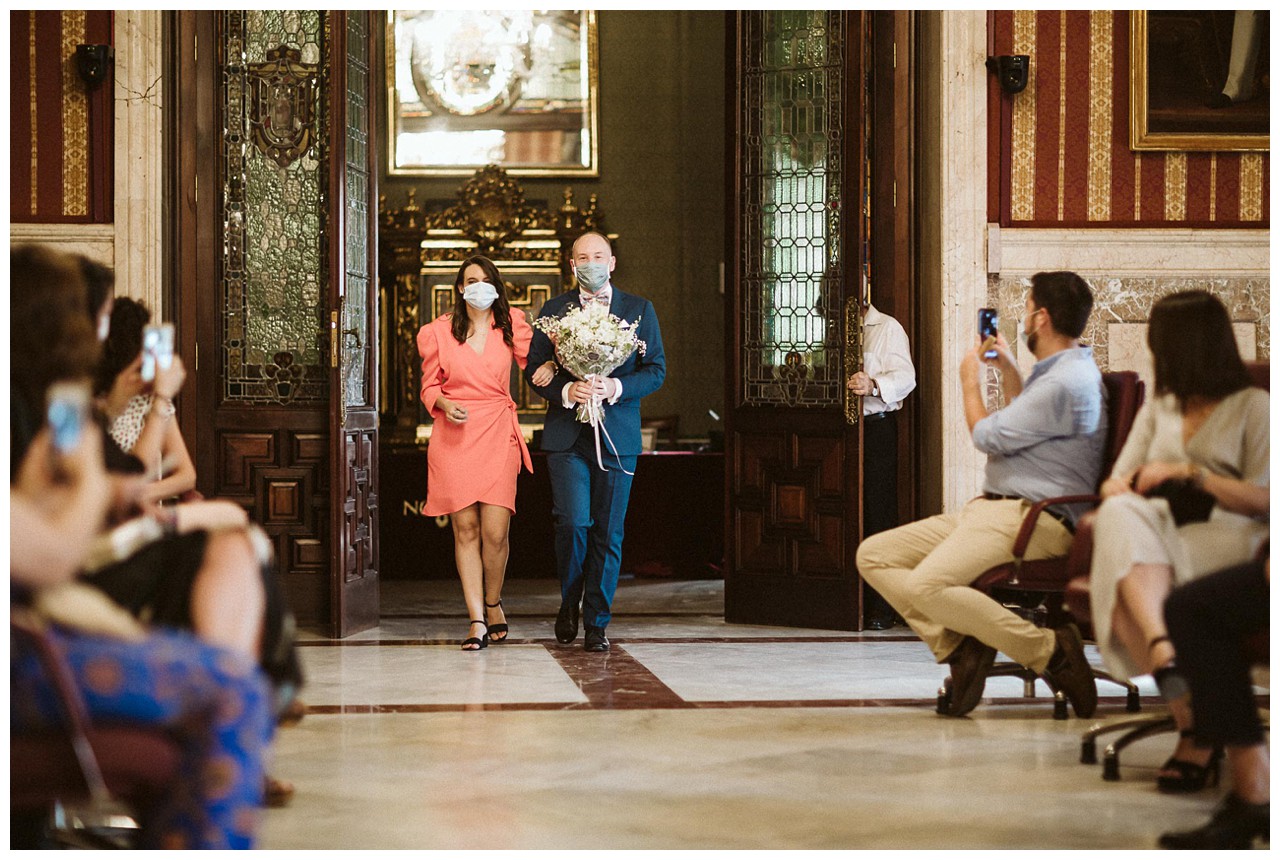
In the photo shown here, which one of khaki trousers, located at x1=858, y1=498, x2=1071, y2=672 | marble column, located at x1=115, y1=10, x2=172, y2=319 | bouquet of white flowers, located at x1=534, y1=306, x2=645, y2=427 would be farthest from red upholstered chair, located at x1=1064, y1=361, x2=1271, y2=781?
marble column, located at x1=115, y1=10, x2=172, y2=319

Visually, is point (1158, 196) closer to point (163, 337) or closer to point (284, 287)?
point (284, 287)

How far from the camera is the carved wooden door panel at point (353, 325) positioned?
237 inches

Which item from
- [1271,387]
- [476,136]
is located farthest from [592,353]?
[476,136]

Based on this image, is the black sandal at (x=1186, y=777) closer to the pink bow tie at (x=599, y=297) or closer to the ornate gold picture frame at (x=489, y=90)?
the pink bow tie at (x=599, y=297)

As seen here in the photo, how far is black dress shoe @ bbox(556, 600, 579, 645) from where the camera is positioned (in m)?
5.73

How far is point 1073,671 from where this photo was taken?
411cm

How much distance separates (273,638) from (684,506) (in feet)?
20.2

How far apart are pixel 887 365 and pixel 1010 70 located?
1447 millimetres

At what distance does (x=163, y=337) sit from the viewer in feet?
9.39

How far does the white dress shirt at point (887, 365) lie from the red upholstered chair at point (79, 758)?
14.9 ft

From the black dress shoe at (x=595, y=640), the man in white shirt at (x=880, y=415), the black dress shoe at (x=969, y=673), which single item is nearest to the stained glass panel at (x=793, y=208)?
the man in white shirt at (x=880, y=415)

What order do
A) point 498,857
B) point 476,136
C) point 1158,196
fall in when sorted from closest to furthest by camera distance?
point 498,857, point 1158,196, point 476,136

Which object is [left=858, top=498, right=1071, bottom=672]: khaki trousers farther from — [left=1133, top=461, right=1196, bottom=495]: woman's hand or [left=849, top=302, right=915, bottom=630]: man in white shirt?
[left=849, top=302, right=915, bottom=630]: man in white shirt

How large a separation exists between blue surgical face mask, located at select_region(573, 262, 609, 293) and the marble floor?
4.52 feet
